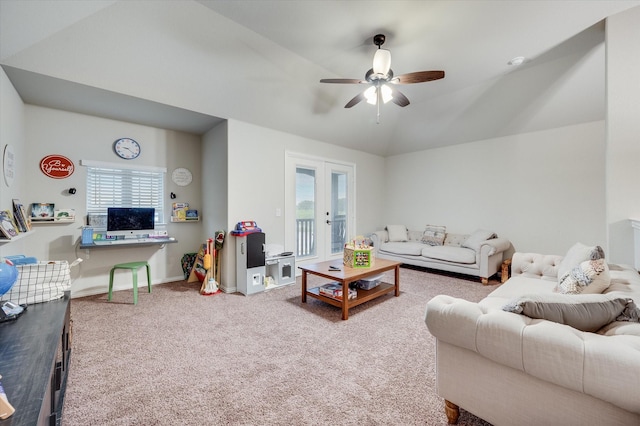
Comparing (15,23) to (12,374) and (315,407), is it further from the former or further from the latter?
(315,407)

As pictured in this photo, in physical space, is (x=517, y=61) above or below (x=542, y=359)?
above

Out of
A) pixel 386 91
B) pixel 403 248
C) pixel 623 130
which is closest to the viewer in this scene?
pixel 623 130

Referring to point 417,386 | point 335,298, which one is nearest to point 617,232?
point 417,386

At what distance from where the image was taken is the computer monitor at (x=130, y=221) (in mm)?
3565

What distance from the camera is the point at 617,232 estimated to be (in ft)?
8.54

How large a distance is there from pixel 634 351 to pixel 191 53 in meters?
3.81

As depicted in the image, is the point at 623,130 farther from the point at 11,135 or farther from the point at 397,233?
the point at 11,135

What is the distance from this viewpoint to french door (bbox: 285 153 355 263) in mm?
4730

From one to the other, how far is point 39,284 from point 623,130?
16.4 feet

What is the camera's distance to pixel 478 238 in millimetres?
4617

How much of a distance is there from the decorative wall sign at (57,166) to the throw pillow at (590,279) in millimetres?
5386

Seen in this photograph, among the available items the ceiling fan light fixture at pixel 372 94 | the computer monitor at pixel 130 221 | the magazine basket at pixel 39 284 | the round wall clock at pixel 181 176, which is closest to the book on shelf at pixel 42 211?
the computer monitor at pixel 130 221

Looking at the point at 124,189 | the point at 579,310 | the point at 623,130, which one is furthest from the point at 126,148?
the point at 623,130

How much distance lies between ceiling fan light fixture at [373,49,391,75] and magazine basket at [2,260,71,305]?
314 cm
